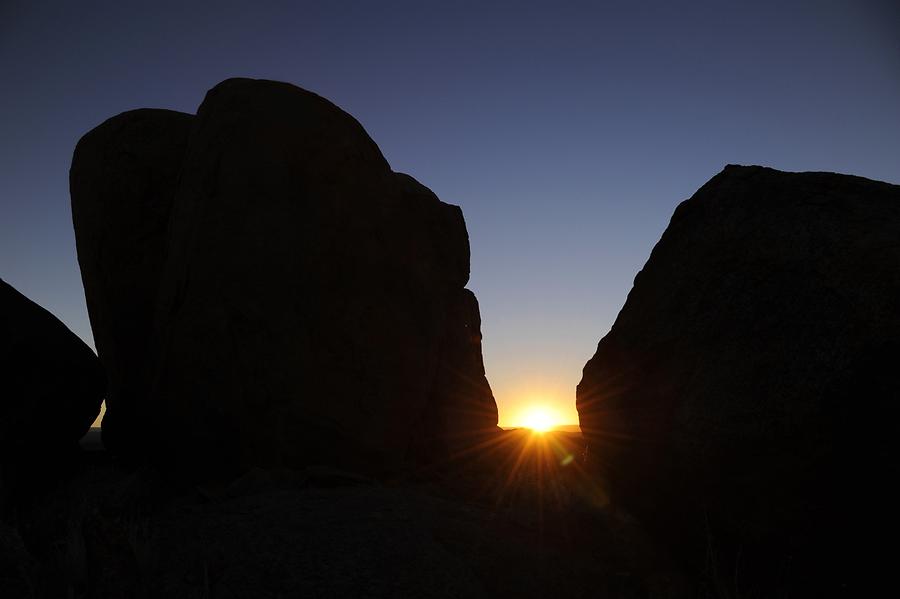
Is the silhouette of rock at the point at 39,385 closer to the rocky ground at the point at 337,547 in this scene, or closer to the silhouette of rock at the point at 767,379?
the rocky ground at the point at 337,547

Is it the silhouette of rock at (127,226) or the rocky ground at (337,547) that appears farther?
the silhouette of rock at (127,226)

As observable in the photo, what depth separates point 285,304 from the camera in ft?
24.9

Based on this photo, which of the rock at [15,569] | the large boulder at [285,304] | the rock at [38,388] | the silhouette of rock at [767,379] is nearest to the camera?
the rock at [15,569]

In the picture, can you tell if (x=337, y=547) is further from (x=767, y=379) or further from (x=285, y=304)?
(x=285, y=304)

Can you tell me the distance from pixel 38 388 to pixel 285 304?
114 inches

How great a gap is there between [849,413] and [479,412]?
7411 millimetres

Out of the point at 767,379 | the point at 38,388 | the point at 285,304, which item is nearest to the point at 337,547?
the point at 767,379

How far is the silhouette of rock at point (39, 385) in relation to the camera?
24.3 ft

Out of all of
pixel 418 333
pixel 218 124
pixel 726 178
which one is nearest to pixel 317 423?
pixel 418 333

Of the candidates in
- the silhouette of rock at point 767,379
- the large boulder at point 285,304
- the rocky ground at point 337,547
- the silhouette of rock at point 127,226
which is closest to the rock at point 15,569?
the rocky ground at point 337,547

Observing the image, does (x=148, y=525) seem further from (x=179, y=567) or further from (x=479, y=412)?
(x=479, y=412)

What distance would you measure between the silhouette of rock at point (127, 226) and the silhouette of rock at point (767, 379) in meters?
6.82

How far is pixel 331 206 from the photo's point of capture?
314 inches

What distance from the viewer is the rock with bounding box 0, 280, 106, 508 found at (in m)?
7.37
